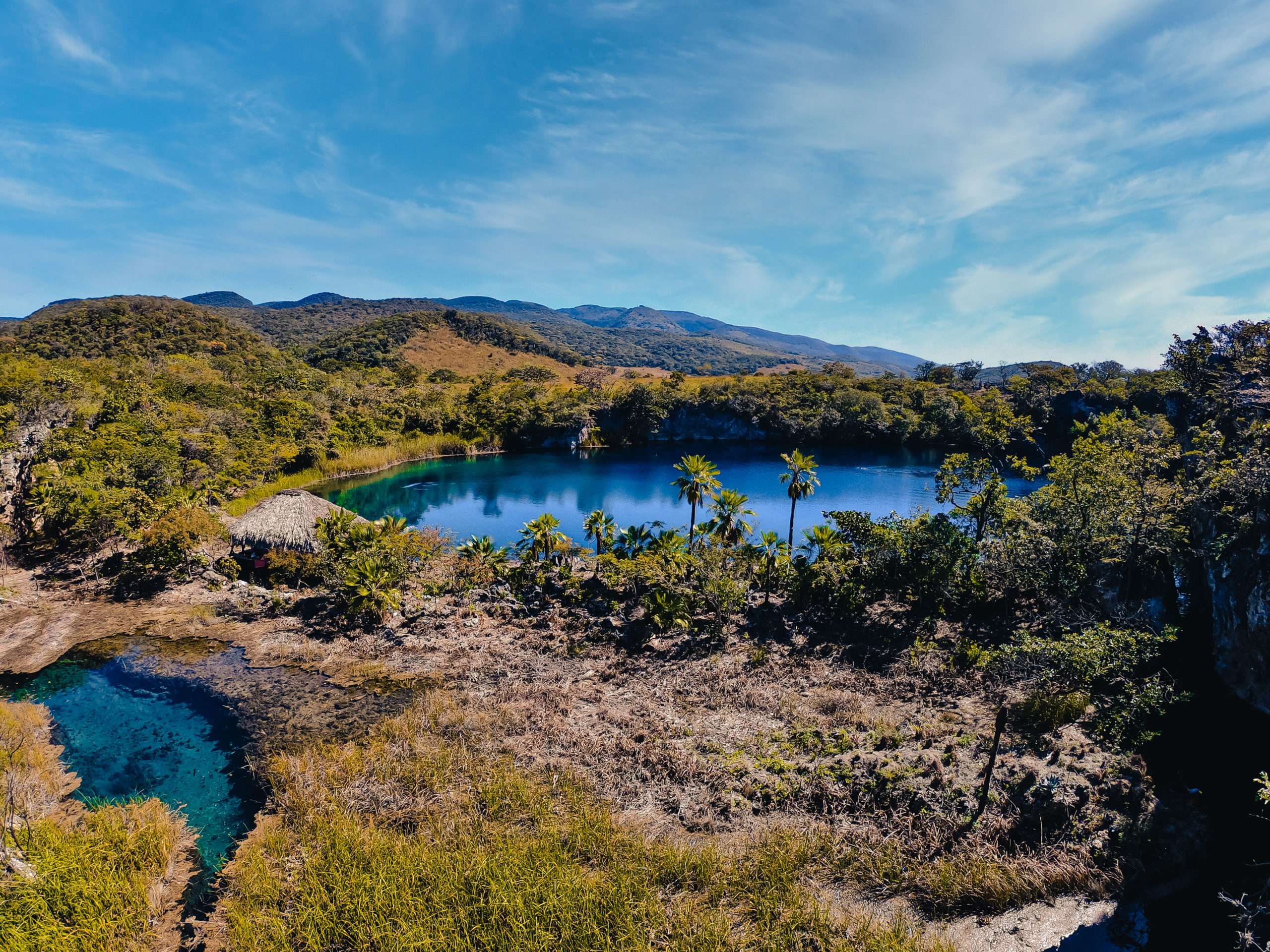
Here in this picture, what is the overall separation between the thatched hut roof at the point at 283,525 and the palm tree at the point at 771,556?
59.4 feet

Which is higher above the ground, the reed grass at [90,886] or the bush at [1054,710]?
the bush at [1054,710]

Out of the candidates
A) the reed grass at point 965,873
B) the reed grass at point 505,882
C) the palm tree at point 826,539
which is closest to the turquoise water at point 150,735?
the reed grass at point 505,882

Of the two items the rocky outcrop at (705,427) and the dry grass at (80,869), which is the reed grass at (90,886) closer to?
the dry grass at (80,869)

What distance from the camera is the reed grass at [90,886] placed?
Result: 789 cm

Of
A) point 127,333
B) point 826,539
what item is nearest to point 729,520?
point 826,539

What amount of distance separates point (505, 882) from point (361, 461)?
56.5 metres

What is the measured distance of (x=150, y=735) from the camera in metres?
14.1

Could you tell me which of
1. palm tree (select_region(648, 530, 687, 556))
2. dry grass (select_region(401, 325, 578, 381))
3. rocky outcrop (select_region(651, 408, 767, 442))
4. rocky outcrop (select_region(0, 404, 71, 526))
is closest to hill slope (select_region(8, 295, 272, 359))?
dry grass (select_region(401, 325, 578, 381))

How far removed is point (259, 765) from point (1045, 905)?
52.5ft

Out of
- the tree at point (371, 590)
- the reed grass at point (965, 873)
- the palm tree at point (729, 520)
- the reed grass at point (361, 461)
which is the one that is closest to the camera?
the reed grass at point (965, 873)

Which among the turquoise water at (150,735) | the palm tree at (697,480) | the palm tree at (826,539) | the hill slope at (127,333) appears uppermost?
the hill slope at (127,333)

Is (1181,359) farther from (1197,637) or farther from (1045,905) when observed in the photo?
(1045,905)

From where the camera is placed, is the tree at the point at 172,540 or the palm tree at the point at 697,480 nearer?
the tree at the point at 172,540

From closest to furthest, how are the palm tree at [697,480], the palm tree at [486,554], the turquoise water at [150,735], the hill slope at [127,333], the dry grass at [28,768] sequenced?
the dry grass at [28,768] → the turquoise water at [150,735] → the palm tree at [486,554] → the palm tree at [697,480] → the hill slope at [127,333]
